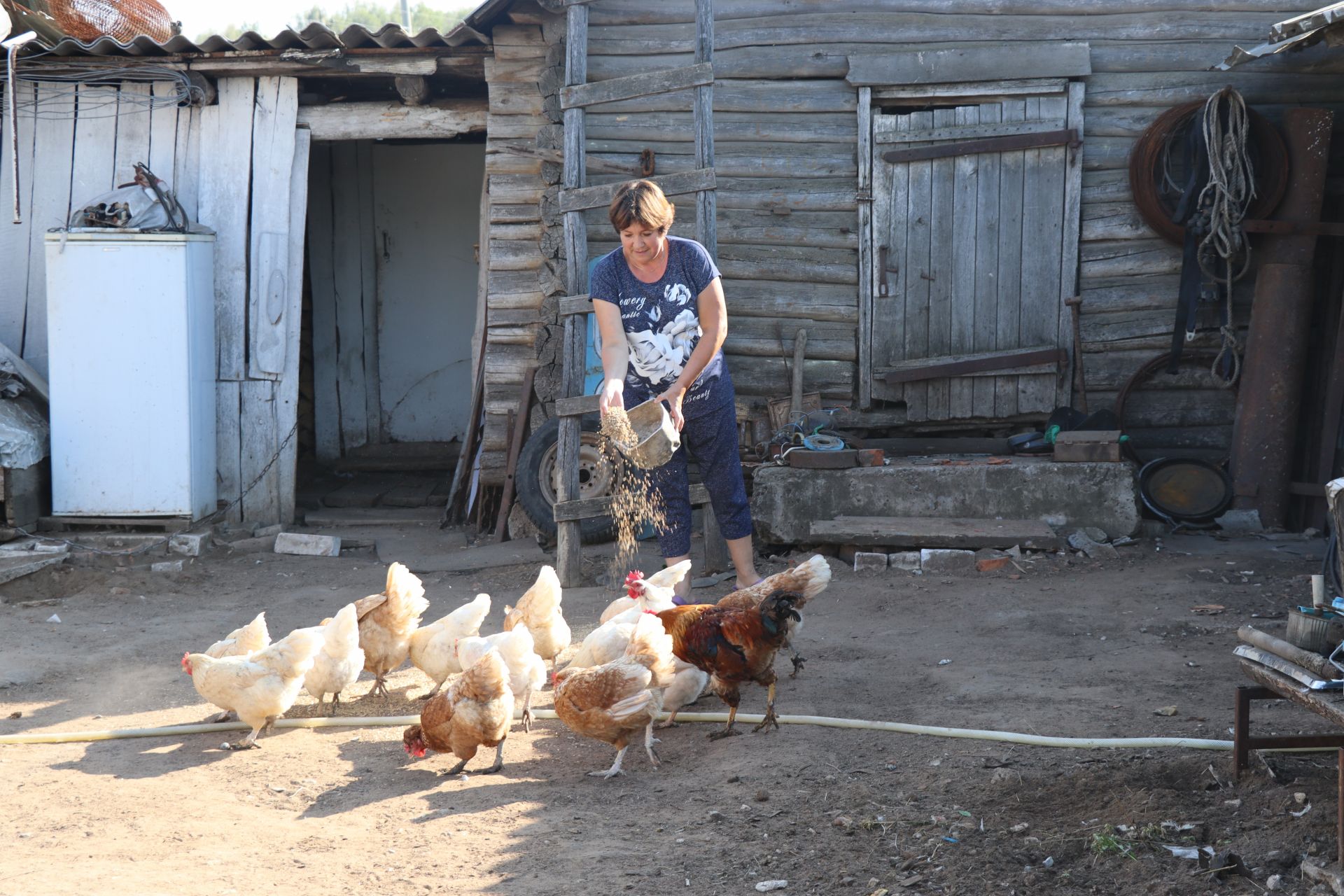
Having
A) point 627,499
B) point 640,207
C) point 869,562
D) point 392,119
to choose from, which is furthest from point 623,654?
point 392,119

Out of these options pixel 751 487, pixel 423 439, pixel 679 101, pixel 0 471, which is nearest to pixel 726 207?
pixel 679 101

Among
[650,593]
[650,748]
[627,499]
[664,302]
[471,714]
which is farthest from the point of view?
[627,499]

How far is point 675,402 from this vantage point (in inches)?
200

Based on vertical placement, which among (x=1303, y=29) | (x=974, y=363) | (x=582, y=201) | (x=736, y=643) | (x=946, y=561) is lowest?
(x=946, y=561)

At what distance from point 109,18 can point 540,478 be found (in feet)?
17.0

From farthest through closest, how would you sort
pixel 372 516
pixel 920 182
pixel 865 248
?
pixel 372 516 < pixel 865 248 < pixel 920 182

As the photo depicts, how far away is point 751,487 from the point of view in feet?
27.2

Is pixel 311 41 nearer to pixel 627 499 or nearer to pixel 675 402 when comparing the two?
pixel 627 499

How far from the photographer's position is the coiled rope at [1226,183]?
25.2 feet

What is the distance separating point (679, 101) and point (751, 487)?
281 cm

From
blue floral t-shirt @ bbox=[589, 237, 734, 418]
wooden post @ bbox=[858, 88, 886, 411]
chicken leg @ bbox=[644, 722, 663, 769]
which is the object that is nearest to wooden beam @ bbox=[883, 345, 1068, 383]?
wooden post @ bbox=[858, 88, 886, 411]

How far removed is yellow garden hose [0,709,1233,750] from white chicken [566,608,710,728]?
0.09 metres

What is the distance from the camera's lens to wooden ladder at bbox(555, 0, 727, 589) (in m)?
6.82

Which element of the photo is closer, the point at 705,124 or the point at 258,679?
the point at 258,679
